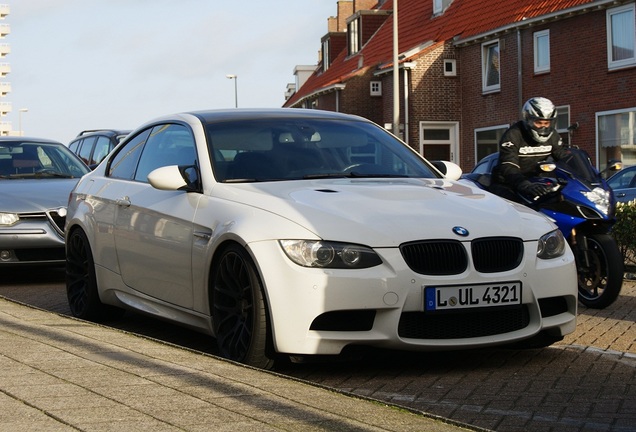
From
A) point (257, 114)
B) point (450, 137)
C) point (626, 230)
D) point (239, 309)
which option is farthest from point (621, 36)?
point (239, 309)

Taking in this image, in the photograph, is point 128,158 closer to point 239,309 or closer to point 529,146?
point 239,309

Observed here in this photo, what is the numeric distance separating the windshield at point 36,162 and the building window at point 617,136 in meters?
19.2

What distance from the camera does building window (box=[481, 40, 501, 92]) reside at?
36.3 metres

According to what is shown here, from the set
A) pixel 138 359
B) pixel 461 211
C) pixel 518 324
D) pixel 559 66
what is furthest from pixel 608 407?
pixel 559 66

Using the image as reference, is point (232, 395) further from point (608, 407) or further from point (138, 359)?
point (608, 407)

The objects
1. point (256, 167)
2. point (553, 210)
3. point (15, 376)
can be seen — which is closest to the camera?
point (15, 376)

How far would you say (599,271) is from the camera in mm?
9414

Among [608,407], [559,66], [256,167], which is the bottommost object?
[608,407]

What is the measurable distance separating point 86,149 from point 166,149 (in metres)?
14.1

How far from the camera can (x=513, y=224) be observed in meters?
6.53

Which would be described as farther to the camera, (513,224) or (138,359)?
(513,224)

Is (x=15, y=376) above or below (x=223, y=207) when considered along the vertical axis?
below

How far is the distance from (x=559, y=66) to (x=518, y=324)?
27044mm

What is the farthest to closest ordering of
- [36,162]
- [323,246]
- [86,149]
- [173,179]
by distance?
[86,149]
[36,162]
[173,179]
[323,246]
